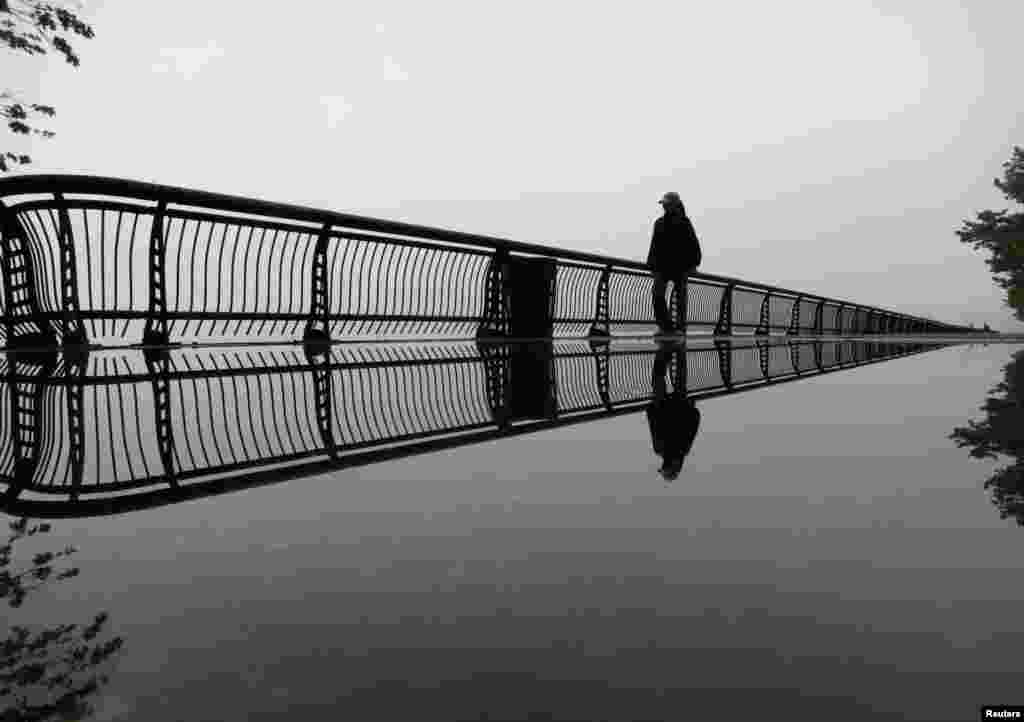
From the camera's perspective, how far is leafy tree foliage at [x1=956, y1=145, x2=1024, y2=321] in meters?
43.5

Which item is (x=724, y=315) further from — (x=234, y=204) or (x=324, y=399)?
(x=324, y=399)

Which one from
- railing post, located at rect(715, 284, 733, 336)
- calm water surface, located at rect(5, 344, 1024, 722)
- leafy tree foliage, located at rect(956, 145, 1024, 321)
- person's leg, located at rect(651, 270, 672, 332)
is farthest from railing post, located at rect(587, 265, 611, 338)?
leafy tree foliage, located at rect(956, 145, 1024, 321)

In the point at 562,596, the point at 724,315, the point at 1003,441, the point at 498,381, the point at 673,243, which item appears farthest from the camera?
the point at 724,315

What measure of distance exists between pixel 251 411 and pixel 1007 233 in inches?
1950

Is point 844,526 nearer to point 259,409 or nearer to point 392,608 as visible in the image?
point 392,608

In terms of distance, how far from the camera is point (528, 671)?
90 cm

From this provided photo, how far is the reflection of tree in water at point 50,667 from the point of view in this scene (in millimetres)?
833

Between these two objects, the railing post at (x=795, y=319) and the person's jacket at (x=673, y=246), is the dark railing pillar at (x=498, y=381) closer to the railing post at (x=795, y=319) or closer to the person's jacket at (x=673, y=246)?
the person's jacket at (x=673, y=246)

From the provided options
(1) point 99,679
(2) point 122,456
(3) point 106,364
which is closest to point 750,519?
(1) point 99,679

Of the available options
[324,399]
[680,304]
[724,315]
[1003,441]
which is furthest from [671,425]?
[724,315]

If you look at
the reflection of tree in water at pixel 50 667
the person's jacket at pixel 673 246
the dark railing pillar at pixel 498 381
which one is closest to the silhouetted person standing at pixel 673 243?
the person's jacket at pixel 673 246

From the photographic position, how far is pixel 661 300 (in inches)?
532

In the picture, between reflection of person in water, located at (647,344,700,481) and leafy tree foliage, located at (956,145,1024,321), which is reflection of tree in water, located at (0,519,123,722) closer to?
reflection of person in water, located at (647,344,700,481)

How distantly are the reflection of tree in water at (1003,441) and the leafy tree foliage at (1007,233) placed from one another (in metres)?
44.0
